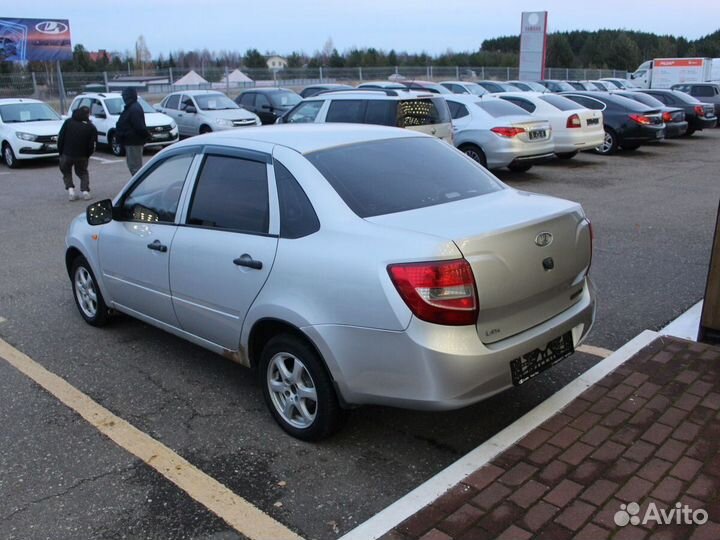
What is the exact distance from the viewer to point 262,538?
3.03m

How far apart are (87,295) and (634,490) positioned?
449 cm

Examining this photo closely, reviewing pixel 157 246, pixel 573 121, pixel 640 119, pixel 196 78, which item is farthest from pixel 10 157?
pixel 196 78

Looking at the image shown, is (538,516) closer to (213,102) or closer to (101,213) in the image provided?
(101,213)

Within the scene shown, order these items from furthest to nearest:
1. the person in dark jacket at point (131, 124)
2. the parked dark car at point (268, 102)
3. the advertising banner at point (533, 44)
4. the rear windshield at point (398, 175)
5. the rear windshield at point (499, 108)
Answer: the advertising banner at point (533, 44) → the parked dark car at point (268, 102) → the rear windshield at point (499, 108) → the person in dark jacket at point (131, 124) → the rear windshield at point (398, 175)

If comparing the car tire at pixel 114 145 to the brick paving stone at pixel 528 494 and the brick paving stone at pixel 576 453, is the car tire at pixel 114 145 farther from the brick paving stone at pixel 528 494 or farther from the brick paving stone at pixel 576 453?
the brick paving stone at pixel 528 494

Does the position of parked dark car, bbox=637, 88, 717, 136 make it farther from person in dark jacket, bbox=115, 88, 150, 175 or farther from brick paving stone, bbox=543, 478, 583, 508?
brick paving stone, bbox=543, 478, 583, 508

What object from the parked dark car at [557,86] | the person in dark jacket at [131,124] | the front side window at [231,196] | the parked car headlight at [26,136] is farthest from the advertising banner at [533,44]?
the front side window at [231,196]

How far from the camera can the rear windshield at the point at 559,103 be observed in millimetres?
15562

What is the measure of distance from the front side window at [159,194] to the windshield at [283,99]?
15.9m

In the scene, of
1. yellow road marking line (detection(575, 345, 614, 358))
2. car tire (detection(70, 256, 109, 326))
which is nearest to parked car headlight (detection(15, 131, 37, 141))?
car tire (detection(70, 256, 109, 326))

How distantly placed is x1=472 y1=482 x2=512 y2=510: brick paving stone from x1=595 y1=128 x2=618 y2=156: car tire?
52.7ft

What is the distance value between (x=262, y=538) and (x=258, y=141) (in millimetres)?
2307

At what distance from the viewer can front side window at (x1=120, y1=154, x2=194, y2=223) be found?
460cm

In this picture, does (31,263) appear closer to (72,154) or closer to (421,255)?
(72,154)
